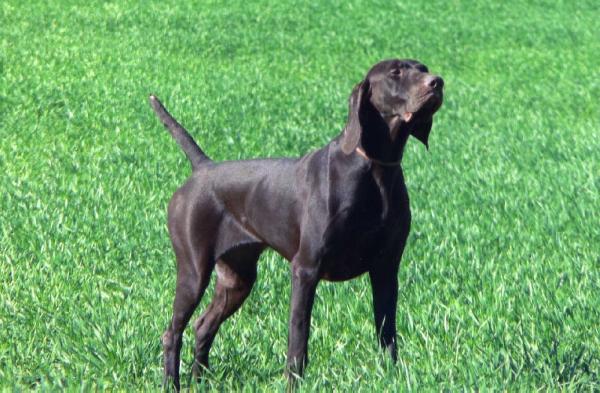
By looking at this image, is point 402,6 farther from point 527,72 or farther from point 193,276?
point 193,276

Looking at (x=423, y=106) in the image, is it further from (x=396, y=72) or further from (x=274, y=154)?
(x=274, y=154)

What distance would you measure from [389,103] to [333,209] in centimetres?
50

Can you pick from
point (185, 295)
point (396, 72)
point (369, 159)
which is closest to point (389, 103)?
point (396, 72)

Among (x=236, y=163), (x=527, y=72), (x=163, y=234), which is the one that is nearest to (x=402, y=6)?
(x=527, y=72)

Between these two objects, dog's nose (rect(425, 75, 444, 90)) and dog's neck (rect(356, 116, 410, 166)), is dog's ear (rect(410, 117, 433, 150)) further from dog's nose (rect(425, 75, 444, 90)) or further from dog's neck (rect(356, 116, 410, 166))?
dog's nose (rect(425, 75, 444, 90))

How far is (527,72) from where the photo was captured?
2000 centimetres

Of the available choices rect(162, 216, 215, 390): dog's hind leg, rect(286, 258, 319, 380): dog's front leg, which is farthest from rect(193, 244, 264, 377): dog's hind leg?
rect(286, 258, 319, 380): dog's front leg

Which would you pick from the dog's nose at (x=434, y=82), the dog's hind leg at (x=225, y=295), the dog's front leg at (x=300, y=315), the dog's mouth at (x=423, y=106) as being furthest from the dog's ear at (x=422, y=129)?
the dog's hind leg at (x=225, y=295)

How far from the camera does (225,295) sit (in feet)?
18.1

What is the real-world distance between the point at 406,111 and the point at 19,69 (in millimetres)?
11869

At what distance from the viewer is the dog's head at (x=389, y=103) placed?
4.63 metres

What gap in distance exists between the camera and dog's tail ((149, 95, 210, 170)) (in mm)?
5602

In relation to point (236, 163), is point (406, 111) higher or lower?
higher

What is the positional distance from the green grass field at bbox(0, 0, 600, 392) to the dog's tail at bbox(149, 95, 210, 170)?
2.94ft
